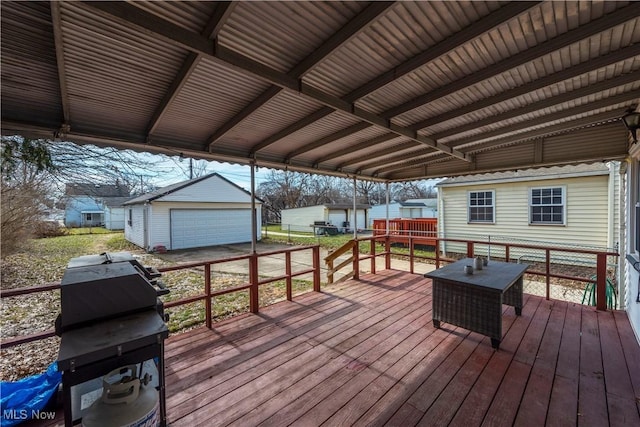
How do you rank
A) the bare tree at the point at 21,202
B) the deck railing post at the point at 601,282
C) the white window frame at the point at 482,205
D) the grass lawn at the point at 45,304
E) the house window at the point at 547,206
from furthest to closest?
the white window frame at the point at 482,205 → the house window at the point at 547,206 → the bare tree at the point at 21,202 → the deck railing post at the point at 601,282 → the grass lawn at the point at 45,304

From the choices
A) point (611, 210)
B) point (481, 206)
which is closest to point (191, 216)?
point (481, 206)

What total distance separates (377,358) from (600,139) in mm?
4610

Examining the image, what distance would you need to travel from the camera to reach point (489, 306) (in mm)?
2967

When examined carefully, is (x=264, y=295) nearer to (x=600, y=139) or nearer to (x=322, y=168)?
(x=322, y=168)

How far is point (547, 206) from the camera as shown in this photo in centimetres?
806

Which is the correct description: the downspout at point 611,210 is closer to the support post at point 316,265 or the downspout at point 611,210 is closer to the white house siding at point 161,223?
the support post at point 316,265

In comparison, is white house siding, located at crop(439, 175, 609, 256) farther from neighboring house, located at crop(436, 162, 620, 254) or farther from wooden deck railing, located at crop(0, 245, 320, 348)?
wooden deck railing, located at crop(0, 245, 320, 348)

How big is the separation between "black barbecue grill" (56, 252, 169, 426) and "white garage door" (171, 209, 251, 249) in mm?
11733

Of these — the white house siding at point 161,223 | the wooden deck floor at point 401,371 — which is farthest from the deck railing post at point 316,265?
the white house siding at point 161,223

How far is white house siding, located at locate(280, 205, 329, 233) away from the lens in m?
19.4

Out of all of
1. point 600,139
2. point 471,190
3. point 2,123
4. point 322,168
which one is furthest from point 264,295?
point 471,190

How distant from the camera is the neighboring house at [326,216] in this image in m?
19.4

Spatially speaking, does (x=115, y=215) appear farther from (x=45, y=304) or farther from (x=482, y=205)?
(x=482, y=205)

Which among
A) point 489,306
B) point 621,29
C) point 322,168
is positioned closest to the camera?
point 621,29
